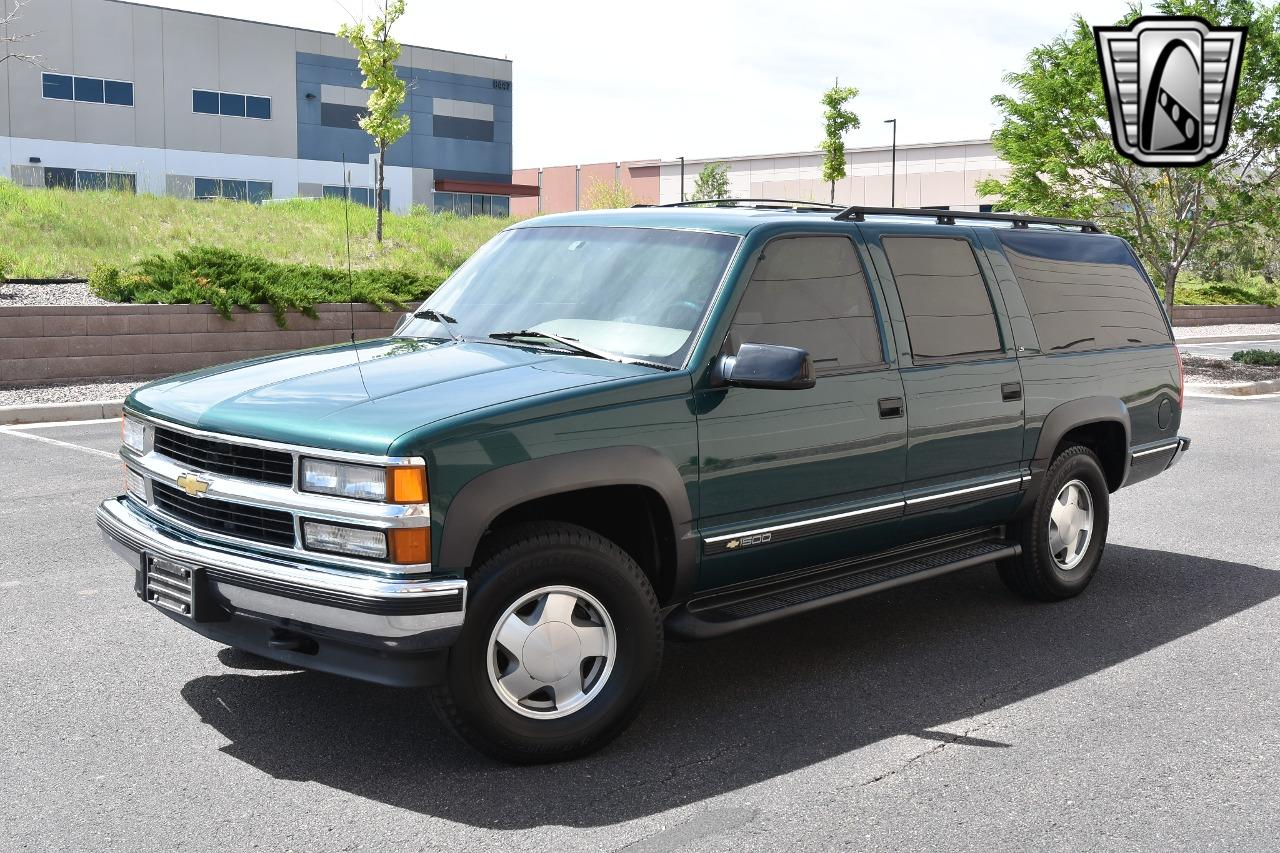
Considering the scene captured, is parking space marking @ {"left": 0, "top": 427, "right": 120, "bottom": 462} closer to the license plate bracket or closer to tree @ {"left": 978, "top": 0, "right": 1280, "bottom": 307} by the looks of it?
the license plate bracket

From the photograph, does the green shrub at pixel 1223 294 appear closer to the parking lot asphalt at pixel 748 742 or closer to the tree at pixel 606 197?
the tree at pixel 606 197

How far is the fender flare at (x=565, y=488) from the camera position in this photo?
4.09m

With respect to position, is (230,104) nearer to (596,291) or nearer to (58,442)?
(58,442)

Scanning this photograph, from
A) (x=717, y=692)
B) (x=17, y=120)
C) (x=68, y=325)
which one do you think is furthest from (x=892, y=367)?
(x=17, y=120)

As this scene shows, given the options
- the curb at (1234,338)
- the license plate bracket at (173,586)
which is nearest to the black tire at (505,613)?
the license plate bracket at (173,586)

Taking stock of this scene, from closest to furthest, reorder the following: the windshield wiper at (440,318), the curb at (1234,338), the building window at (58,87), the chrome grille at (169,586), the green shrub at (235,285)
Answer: the chrome grille at (169,586) → the windshield wiper at (440,318) → the green shrub at (235,285) → the curb at (1234,338) → the building window at (58,87)

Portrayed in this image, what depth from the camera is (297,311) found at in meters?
18.0

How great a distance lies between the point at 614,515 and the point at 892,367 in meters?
1.47

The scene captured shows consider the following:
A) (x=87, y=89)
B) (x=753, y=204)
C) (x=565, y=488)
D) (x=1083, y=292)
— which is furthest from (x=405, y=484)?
(x=87, y=89)

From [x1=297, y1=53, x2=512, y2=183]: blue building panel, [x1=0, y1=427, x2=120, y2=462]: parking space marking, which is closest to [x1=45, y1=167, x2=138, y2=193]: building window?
[x1=297, y1=53, x2=512, y2=183]: blue building panel

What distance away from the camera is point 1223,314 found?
34.8m

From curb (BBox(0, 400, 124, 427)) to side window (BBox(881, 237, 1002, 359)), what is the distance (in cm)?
1036

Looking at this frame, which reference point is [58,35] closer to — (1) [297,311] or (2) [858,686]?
(1) [297,311]

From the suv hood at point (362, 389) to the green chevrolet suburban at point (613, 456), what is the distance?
0.7 inches
